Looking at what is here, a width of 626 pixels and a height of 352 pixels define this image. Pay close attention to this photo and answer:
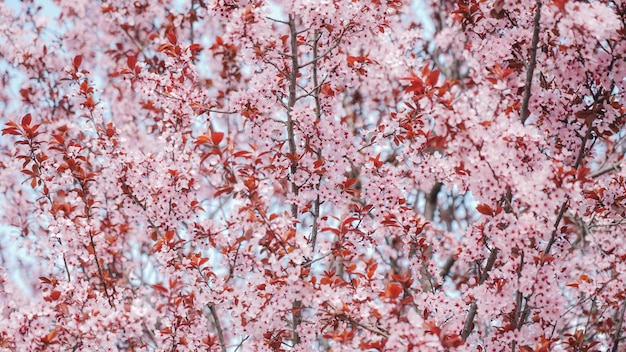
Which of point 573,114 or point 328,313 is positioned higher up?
point 573,114

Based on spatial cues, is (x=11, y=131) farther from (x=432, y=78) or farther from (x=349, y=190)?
(x=432, y=78)

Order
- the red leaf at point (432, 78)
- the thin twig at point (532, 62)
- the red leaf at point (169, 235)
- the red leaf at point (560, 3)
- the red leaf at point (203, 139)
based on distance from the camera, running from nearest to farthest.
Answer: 1. the red leaf at point (560, 3)
2. the red leaf at point (432, 78)
3. the thin twig at point (532, 62)
4. the red leaf at point (203, 139)
5. the red leaf at point (169, 235)

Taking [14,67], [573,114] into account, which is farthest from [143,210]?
[14,67]

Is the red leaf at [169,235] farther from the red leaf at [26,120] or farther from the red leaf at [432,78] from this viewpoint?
the red leaf at [432,78]

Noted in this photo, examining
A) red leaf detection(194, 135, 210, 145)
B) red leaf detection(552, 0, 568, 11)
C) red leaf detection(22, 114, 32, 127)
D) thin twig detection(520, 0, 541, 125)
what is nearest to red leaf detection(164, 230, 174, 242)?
red leaf detection(194, 135, 210, 145)

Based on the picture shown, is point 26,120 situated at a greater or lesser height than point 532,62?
greater

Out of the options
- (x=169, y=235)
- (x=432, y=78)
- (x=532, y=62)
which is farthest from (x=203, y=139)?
(x=532, y=62)

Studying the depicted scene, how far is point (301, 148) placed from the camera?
3.77 meters

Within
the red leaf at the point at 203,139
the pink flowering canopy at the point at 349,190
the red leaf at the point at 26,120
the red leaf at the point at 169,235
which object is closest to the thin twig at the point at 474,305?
the pink flowering canopy at the point at 349,190

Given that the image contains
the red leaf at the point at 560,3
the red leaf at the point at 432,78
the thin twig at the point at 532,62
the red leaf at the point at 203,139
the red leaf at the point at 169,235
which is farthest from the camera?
the red leaf at the point at 169,235

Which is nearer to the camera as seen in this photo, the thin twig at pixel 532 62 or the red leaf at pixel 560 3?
the red leaf at pixel 560 3

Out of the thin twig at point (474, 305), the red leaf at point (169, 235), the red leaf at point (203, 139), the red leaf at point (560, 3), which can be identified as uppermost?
the red leaf at point (203, 139)

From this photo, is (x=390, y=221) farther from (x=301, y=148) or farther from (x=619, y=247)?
(x=619, y=247)

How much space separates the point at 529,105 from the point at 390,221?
43.3 inches
